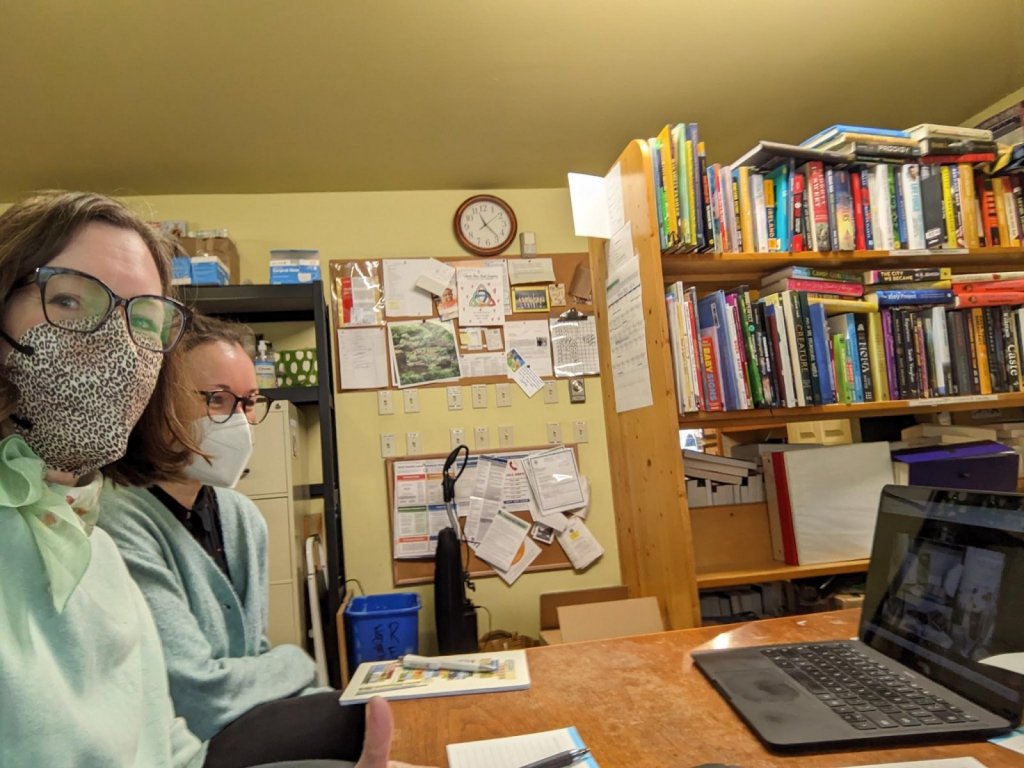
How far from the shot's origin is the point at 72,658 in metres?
0.71

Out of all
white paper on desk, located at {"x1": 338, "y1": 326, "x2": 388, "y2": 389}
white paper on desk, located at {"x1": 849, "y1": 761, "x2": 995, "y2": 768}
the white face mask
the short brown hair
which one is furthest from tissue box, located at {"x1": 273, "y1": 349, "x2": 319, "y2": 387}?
white paper on desk, located at {"x1": 849, "y1": 761, "x2": 995, "y2": 768}

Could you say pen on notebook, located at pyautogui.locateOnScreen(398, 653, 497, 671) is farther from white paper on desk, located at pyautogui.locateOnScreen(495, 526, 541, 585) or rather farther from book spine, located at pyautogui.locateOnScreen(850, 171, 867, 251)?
white paper on desk, located at pyautogui.locateOnScreen(495, 526, 541, 585)

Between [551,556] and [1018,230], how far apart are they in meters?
2.17

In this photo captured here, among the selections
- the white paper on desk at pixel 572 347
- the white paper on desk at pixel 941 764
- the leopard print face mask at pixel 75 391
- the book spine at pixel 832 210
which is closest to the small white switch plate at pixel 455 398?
the white paper on desk at pixel 572 347

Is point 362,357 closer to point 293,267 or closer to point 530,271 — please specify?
point 293,267

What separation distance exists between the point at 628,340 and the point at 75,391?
1.40m

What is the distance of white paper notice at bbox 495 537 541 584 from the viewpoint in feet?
9.74

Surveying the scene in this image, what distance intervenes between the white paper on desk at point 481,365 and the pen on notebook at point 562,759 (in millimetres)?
2394

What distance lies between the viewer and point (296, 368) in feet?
9.28

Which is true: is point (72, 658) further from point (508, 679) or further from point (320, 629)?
point (320, 629)

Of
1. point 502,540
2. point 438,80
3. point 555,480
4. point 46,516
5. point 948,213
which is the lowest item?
point 502,540

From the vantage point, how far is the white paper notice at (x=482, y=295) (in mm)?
3096

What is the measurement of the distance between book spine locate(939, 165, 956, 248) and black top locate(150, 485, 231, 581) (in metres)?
2.18

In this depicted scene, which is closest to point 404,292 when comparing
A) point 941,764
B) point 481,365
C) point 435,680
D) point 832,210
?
point 481,365
